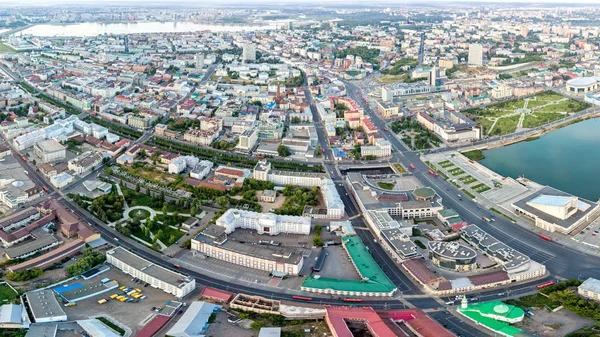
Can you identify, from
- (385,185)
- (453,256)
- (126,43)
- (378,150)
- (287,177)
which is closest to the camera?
(453,256)

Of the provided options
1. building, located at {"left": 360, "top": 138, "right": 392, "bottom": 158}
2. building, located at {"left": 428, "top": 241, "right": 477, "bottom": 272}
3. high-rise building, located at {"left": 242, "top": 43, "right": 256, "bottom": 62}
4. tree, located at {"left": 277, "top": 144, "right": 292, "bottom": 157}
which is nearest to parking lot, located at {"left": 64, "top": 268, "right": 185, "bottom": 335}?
building, located at {"left": 428, "top": 241, "right": 477, "bottom": 272}

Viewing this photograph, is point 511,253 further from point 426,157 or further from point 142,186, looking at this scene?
point 142,186

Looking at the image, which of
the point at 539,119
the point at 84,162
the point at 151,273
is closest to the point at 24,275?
the point at 151,273

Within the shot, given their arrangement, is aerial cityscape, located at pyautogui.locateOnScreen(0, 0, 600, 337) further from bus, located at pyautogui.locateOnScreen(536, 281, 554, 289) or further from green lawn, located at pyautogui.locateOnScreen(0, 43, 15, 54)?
green lawn, located at pyautogui.locateOnScreen(0, 43, 15, 54)

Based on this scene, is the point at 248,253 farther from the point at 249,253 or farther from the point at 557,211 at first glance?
the point at 557,211

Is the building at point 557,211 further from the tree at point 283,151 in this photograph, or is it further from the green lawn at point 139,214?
the green lawn at point 139,214
